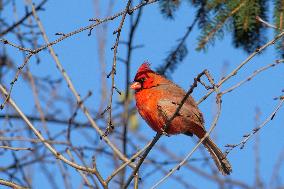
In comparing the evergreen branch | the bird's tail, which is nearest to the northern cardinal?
the bird's tail

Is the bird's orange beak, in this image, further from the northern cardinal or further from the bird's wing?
the bird's wing

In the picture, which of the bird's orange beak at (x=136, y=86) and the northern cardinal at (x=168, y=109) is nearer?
the northern cardinal at (x=168, y=109)

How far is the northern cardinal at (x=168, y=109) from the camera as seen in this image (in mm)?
3807

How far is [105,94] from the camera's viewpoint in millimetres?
4598

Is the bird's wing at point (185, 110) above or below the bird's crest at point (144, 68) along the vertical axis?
below

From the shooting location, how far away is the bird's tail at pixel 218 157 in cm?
380

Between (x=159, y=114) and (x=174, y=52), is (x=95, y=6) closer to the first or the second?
(x=174, y=52)

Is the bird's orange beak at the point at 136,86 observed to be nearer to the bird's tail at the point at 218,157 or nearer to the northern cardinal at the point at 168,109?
the northern cardinal at the point at 168,109

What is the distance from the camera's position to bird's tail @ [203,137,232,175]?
3805mm

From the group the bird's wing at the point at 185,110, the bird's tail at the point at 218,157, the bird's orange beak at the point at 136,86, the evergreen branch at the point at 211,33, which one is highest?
the bird's orange beak at the point at 136,86

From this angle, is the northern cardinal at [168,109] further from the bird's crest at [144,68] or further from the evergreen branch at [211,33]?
the evergreen branch at [211,33]

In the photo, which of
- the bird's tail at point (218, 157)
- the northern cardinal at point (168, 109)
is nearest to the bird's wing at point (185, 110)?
the northern cardinal at point (168, 109)

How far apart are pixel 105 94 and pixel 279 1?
1.42 meters

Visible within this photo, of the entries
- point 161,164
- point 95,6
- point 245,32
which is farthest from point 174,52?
point 95,6
